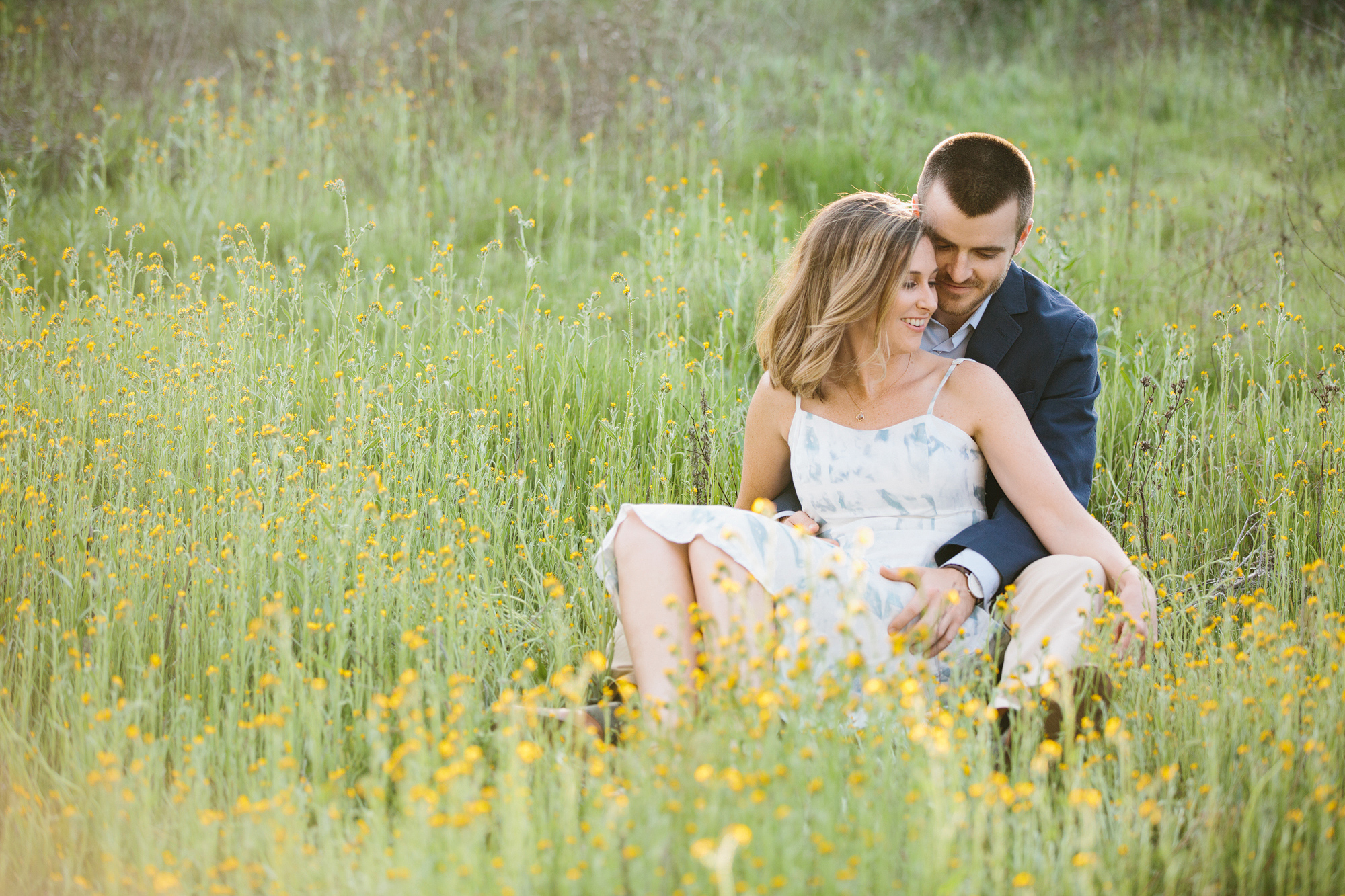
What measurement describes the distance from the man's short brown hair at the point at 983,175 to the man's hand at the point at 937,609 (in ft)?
3.70

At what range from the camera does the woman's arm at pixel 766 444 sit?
3.18 m

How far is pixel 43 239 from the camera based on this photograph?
210 inches

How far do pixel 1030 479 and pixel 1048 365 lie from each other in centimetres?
48

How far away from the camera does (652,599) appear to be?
8.63ft

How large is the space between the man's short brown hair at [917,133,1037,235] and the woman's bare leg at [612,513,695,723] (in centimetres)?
141

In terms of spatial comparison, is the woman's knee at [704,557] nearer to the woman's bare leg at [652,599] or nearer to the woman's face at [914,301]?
the woman's bare leg at [652,599]

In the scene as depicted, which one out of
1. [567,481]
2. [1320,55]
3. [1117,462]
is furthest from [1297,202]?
[567,481]

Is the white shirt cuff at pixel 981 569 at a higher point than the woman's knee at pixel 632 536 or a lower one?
lower

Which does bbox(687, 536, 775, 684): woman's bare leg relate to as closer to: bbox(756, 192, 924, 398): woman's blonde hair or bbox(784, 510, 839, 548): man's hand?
bbox(784, 510, 839, 548): man's hand

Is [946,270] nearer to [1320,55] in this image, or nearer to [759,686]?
[759,686]

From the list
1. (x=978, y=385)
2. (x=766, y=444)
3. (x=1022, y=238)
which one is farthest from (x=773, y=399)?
(x=1022, y=238)

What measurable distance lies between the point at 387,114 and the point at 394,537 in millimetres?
4387

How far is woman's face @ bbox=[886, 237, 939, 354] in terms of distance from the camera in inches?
115

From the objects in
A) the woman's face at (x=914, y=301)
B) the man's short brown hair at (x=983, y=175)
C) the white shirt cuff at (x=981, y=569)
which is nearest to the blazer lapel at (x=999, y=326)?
the man's short brown hair at (x=983, y=175)
